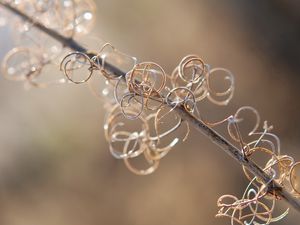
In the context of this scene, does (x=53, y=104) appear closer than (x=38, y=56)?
No

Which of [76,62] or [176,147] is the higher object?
[176,147]

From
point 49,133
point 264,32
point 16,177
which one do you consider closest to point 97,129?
point 49,133

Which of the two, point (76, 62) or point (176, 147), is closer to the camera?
point (76, 62)

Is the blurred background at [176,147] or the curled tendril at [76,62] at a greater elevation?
the blurred background at [176,147]

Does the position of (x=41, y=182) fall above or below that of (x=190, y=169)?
below

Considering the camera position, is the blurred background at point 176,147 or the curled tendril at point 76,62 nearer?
the curled tendril at point 76,62

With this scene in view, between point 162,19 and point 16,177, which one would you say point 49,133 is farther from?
point 162,19

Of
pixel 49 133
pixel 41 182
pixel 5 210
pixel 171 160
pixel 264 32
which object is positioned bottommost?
pixel 5 210

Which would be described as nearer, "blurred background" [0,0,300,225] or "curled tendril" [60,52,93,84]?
"curled tendril" [60,52,93,84]
